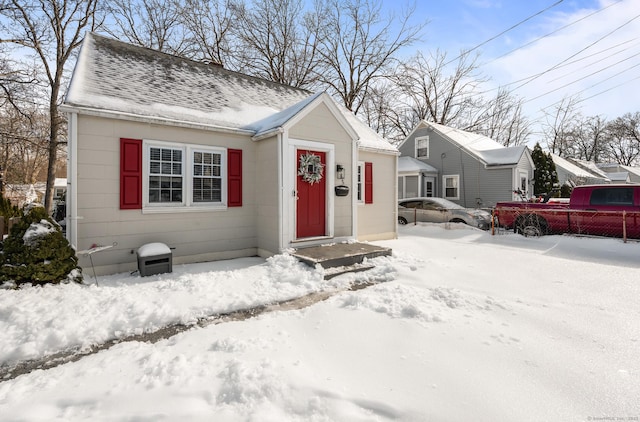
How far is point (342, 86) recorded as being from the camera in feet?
69.3

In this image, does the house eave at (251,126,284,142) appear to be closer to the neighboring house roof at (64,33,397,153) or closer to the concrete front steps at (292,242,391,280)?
the neighboring house roof at (64,33,397,153)

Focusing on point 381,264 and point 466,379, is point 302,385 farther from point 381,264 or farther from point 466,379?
point 381,264

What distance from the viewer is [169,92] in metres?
6.88

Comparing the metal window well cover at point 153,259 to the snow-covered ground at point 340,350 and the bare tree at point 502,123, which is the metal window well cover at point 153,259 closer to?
the snow-covered ground at point 340,350

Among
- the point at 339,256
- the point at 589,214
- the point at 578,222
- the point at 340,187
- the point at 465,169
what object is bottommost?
the point at 339,256

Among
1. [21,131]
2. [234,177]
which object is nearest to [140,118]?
[234,177]

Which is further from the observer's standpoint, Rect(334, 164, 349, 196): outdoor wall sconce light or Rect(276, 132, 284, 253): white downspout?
Rect(334, 164, 349, 196): outdoor wall sconce light

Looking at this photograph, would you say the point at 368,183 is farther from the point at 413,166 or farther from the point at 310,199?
the point at 413,166

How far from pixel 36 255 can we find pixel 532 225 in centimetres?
1165

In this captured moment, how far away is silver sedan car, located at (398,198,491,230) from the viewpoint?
11.0m

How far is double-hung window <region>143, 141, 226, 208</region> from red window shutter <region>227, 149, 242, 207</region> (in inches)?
4.3

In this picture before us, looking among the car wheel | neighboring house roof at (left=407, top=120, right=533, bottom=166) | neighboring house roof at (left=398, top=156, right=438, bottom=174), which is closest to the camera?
the car wheel

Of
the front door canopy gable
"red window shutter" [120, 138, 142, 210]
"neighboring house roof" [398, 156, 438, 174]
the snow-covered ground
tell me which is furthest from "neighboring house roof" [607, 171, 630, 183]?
"red window shutter" [120, 138, 142, 210]

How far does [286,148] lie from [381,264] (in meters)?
3.14
